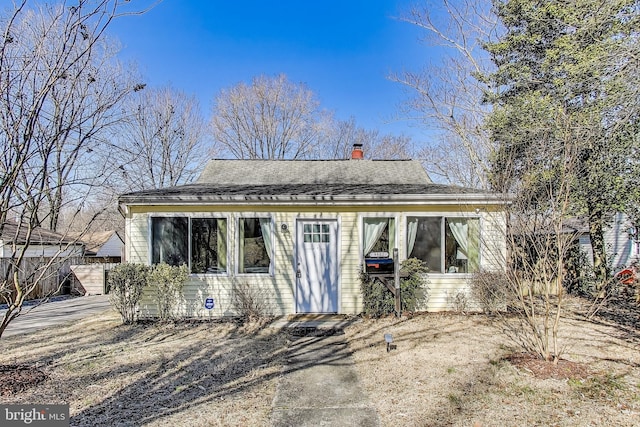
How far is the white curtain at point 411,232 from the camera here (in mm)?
8031

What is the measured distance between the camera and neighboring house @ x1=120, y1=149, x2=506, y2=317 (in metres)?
7.80

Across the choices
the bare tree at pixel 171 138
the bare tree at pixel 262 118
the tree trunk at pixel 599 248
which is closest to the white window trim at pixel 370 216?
the tree trunk at pixel 599 248

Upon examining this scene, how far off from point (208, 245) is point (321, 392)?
4713mm

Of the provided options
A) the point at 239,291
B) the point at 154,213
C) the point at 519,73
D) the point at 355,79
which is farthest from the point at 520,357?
the point at 355,79

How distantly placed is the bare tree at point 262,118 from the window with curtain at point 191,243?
18903 mm

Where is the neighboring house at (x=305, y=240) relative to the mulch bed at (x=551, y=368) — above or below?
above

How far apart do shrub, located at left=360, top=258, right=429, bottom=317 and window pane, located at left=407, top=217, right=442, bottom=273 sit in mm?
347

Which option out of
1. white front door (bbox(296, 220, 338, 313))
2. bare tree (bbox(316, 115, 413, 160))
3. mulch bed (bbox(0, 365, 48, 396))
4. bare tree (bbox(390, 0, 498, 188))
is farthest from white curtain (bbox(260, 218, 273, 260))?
bare tree (bbox(316, 115, 413, 160))

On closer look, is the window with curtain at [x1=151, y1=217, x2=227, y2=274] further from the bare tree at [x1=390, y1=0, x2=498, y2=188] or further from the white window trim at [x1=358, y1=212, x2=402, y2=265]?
the bare tree at [x1=390, y1=0, x2=498, y2=188]

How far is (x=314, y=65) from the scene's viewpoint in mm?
20188

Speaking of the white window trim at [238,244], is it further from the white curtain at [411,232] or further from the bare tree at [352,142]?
the bare tree at [352,142]

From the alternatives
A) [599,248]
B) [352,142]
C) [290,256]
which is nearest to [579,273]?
[599,248]

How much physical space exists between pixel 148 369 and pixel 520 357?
4982mm

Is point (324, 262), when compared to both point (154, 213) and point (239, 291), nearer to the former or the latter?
point (239, 291)
